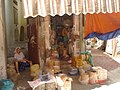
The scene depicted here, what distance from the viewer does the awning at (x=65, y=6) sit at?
496 cm

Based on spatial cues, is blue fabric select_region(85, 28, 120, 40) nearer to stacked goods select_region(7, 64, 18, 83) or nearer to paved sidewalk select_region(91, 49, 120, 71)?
paved sidewalk select_region(91, 49, 120, 71)

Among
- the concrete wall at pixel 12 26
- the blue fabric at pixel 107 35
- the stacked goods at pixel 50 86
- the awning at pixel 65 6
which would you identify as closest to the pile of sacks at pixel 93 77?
the stacked goods at pixel 50 86

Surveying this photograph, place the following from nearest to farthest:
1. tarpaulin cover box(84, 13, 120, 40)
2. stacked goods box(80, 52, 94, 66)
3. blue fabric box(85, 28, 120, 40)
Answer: tarpaulin cover box(84, 13, 120, 40) < blue fabric box(85, 28, 120, 40) < stacked goods box(80, 52, 94, 66)

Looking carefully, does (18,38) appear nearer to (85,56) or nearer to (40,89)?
(85,56)

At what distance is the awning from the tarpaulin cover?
3.50 meters

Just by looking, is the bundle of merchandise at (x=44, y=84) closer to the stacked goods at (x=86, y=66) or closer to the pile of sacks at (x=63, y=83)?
the pile of sacks at (x=63, y=83)

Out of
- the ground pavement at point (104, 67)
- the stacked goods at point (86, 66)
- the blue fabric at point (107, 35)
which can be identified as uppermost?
the blue fabric at point (107, 35)

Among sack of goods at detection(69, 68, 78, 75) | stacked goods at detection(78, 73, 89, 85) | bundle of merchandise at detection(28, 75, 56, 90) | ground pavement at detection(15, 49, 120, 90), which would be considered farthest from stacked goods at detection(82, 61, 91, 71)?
bundle of merchandise at detection(28, 75, 56, 90)

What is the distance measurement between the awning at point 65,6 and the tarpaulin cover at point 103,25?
350 centimetres

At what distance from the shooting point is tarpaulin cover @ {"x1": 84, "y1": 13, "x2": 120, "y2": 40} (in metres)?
9.30

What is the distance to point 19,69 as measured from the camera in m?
10.1

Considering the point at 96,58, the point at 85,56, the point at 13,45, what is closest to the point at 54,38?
the point at 85,56

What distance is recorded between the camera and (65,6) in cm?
527

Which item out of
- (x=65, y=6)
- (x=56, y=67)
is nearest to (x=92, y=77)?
(x=56, y=67)
